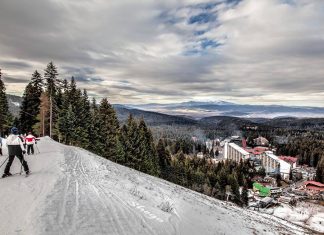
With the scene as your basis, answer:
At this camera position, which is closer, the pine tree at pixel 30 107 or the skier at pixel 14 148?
the skier at pixel 14 148

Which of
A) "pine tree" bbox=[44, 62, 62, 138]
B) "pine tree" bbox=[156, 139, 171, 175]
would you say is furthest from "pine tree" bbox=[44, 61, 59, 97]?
"pine tree" bbox=[156, 139, 171, 175]

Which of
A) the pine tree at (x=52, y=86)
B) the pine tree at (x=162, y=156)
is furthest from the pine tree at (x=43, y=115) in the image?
the pine tree at (x=162, y=156)

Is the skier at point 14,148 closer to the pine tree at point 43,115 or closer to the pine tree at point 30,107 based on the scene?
the pine tree at point 43,115

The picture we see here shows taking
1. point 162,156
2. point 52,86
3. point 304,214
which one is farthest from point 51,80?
point 304,214

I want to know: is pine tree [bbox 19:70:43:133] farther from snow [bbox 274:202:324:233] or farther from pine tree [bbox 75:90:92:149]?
snow [bbox 274:202:324:233]

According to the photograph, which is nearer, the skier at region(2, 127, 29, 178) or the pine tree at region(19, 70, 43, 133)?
the skier at region(2, 127, 29, 178)

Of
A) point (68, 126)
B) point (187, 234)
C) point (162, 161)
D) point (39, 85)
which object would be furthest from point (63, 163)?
point (162, 161)

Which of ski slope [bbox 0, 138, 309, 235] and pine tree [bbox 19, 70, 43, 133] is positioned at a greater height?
pine tree [bbox 19, 70, 43, 133]

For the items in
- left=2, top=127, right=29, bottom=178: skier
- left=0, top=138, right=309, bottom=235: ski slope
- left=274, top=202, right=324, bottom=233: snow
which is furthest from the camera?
left=274, top=202, right=324, bottom=233: snow

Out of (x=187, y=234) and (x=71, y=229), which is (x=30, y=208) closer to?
(x=71, y=229)
